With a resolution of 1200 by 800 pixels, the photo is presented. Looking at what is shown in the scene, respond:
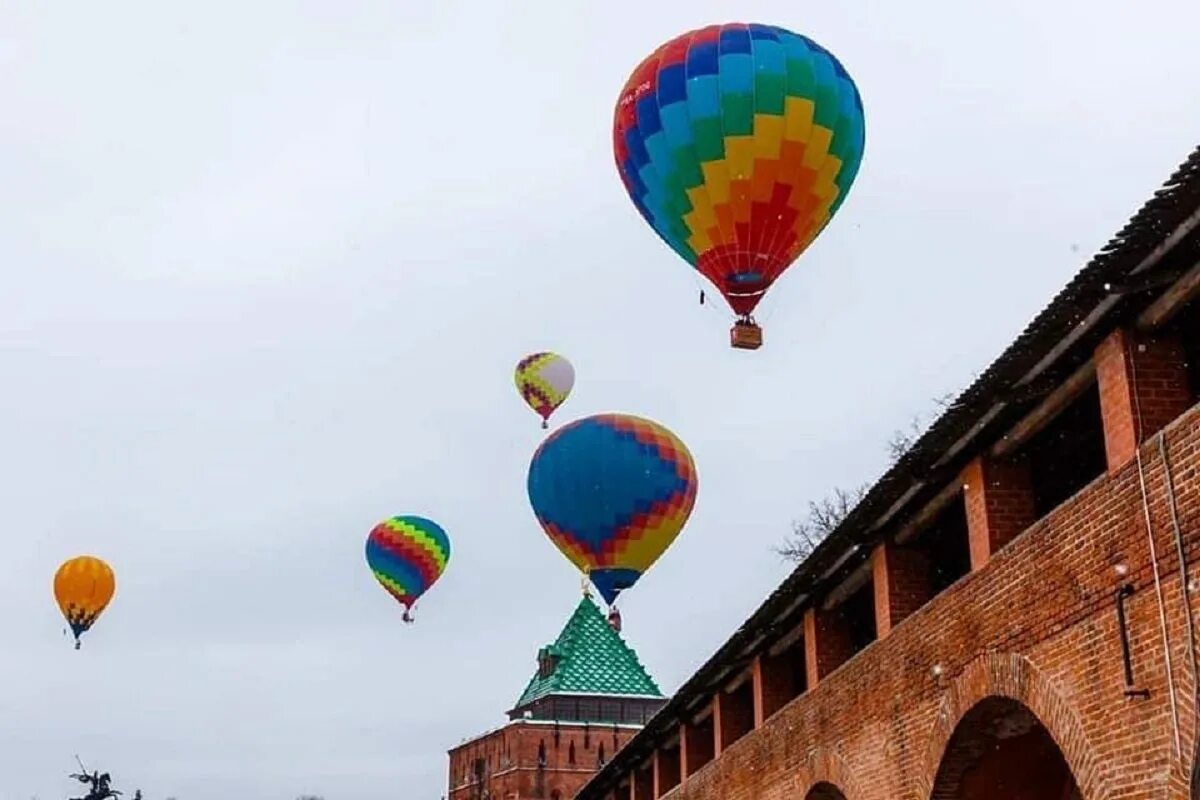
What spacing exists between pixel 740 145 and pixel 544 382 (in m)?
21.6

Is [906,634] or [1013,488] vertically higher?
[1013,488]

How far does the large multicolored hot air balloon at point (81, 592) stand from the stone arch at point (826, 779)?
113 ft

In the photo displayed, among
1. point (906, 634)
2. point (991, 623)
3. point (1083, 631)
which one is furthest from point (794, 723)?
point (1083, 631)

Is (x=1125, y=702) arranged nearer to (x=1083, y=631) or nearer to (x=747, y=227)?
(x=1083, y=631)

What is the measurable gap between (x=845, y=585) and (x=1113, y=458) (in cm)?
561

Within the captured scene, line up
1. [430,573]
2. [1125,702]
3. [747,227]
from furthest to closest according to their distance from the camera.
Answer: [430,573], [747,227], [1125,702]

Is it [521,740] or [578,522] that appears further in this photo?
[521,740]

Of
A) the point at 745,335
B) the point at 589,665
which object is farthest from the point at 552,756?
the point at 745,335

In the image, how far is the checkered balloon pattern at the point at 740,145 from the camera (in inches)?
770

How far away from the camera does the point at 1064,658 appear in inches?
379

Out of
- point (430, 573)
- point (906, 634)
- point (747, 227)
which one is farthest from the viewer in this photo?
point (430, 573)

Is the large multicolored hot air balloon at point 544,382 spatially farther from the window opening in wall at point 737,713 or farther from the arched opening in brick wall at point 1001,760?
the arched opening in brick wall at point 1001,760

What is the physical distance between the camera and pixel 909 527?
12.8 metres

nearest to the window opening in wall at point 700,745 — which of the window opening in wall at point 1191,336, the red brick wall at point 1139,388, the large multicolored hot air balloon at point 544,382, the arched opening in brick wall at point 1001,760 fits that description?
the arched opening in brick wall at point 1001,760
